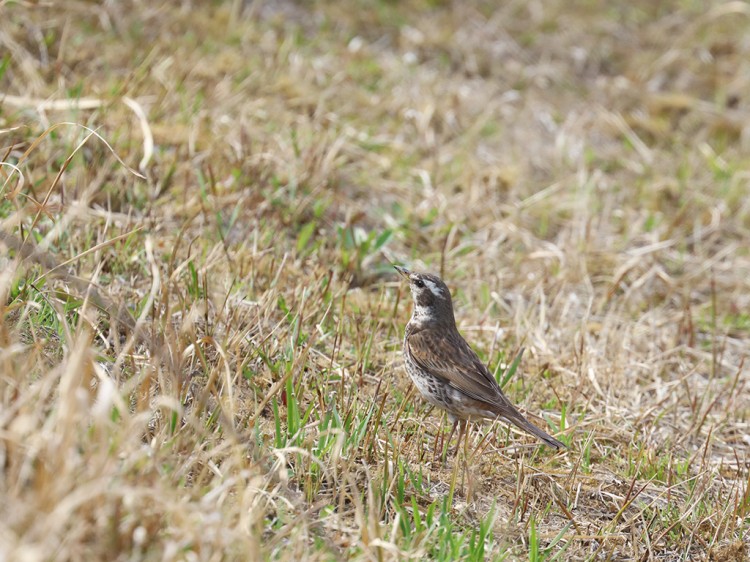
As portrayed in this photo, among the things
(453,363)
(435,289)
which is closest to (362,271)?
(435,289)

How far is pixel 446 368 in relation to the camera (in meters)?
4.94

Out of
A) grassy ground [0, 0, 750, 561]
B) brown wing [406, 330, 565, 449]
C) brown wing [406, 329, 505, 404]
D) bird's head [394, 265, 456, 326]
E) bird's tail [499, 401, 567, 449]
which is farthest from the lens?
bird's head [394, 265, 456, 326]

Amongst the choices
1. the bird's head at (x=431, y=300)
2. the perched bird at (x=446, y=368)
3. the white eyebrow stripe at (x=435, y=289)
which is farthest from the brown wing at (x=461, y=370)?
the white eyebrow stripe at (x=435, y=289)

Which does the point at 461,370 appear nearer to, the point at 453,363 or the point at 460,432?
the point at 453,363

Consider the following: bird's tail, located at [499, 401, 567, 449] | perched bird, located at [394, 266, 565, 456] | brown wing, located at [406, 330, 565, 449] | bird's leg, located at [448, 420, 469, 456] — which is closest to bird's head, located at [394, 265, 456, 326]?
perched bird, located at [394, 266, 565, 456]

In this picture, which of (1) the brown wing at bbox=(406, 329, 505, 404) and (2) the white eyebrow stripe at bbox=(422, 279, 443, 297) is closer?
(1) the brown wing at bbox=(406, 329, 505, 404)

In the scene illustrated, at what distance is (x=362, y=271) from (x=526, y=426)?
6.97 ft

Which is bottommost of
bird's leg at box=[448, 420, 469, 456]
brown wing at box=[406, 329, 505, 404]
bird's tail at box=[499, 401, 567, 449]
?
bird's leg at box=[448, 420, 469, 456]

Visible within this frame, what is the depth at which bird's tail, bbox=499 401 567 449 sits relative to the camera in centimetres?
455

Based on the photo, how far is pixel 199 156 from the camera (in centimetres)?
684

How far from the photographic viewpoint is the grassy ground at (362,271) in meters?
3.49

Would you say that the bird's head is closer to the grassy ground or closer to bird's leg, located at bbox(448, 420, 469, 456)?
the grassy ground

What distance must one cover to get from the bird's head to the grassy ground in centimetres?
18

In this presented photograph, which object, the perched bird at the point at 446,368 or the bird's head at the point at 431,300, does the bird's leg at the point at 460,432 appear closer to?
the perched bird at the point at 446,368
